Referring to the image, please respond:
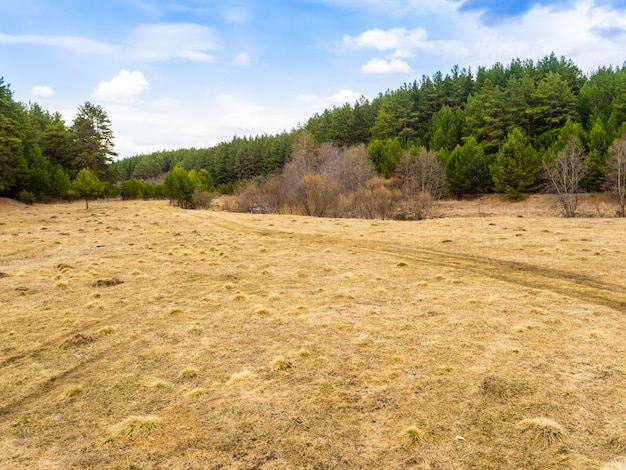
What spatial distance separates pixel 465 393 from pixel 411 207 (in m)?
47.6

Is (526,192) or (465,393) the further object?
(526,192)

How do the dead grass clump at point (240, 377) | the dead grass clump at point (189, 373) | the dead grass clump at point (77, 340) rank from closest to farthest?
the dead grass clump at point (240, 377) → the dead grass clump at point (189, 373) → the dead grass clump at point (77, 340)

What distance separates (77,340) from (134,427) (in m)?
4.81

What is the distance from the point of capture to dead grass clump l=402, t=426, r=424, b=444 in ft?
17.7

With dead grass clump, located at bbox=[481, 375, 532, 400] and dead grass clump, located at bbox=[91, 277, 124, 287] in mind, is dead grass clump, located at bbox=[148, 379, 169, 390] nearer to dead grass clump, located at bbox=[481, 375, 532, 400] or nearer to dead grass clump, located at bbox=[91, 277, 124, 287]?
dead grass clump, located at bbox=[481, 375, 532, 400]

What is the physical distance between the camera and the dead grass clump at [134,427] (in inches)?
233

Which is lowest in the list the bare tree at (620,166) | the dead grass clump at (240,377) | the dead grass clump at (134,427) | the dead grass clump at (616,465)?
the dead grass clump at (134,427)

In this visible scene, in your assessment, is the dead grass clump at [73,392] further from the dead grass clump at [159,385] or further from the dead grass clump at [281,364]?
the dead grass clump at [281,364]

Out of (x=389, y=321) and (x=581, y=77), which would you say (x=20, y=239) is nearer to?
(x=389, y=321)

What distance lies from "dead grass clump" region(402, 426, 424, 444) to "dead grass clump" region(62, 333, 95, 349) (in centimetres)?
816

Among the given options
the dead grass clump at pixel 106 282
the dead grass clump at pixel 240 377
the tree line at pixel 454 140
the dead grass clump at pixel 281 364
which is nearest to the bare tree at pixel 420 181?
the tree line at pixel 454 140

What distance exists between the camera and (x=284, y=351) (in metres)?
8.76

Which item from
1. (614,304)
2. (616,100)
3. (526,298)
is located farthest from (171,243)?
(616,100)

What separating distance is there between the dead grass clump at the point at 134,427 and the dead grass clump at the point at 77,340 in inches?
172
